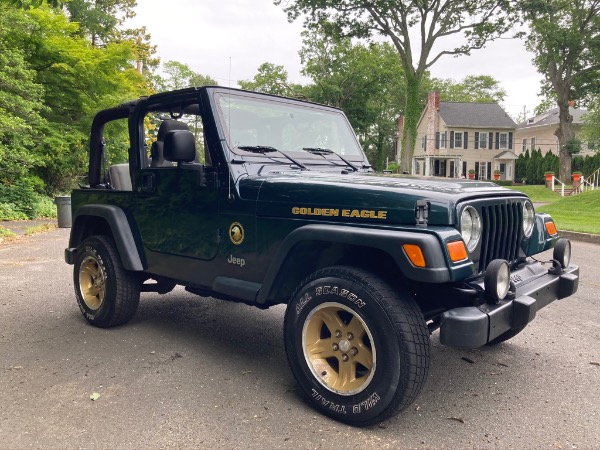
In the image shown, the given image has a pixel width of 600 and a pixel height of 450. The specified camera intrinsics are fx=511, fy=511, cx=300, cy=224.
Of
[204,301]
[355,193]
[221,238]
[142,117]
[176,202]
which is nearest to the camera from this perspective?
[355,193]

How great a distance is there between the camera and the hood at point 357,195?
2.77m

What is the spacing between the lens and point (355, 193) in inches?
116

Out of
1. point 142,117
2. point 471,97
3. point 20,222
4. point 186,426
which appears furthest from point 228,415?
point 471,97

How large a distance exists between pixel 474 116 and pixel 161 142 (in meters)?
51.1

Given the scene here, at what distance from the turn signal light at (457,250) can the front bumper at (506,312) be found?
0.27 m

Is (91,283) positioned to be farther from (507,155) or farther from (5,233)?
(507,155)

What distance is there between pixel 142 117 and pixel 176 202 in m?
0.99

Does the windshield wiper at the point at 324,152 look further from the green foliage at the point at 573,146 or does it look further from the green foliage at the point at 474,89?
the green foliage at the point at 474,89

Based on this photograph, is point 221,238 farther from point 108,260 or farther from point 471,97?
point 471,97

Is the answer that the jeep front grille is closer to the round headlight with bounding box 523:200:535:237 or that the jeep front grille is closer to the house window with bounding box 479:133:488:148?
the round headlight with bounding box 523:200:535:237

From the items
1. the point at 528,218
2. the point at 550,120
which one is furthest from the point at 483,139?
the point at 528,218

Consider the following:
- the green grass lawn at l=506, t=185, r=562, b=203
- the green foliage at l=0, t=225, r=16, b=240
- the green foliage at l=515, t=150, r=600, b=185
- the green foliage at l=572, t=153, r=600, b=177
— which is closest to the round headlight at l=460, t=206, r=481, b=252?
the green foliage at l=0, t=225, r=16, b=240

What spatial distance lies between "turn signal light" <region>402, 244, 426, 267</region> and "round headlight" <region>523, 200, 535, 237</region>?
4.40 feet

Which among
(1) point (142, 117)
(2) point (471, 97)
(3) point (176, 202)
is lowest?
(3) point (176, 202)
